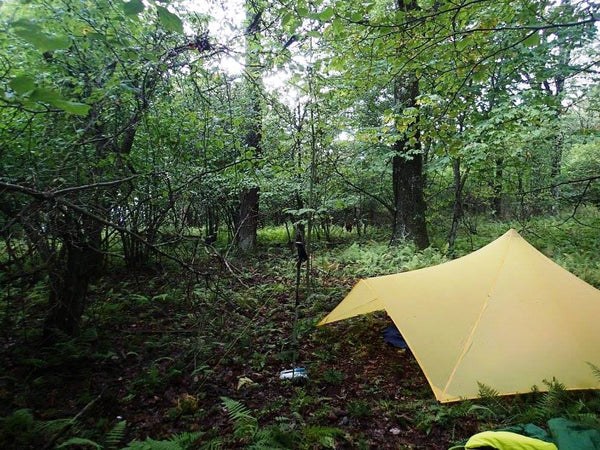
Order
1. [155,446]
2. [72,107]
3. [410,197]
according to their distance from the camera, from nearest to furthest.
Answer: [72,107]
[155,446]
[410,197]

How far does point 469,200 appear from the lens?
1134cm

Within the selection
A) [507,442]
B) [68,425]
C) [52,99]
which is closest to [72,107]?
[52,99]

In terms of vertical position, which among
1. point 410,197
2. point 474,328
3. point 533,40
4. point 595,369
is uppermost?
point 533,40

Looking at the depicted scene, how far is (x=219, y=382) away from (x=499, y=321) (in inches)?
122

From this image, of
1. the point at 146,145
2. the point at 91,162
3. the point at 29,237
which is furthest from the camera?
the point at 146,145

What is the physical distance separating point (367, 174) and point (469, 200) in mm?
4066

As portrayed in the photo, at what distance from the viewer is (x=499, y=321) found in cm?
354

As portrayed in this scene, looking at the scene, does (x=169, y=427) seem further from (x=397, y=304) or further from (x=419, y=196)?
(x=419, y=196)

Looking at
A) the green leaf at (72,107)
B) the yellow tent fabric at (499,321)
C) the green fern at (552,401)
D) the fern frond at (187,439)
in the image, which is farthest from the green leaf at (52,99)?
the green fern at (552,401)

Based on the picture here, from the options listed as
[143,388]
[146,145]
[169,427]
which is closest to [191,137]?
[146,145]

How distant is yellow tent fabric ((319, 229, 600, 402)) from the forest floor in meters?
0.40

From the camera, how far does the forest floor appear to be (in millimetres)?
2955

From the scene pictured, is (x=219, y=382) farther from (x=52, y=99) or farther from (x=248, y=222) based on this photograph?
(x=248, y=222)

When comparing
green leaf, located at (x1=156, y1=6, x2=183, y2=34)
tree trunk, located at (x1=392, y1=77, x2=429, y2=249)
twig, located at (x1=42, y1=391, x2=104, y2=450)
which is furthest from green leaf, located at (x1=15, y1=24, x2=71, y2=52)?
tree trunk, located at (x1=392, y1=77, x2=429, y2=249)
